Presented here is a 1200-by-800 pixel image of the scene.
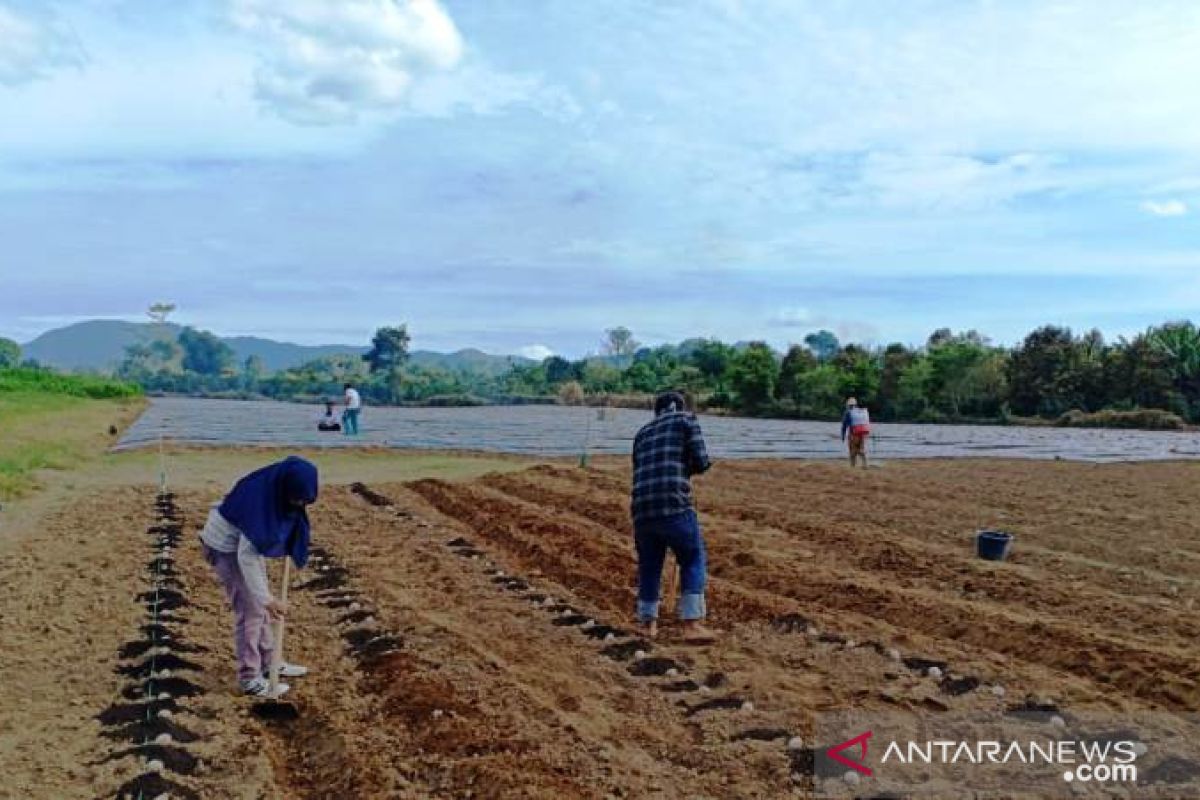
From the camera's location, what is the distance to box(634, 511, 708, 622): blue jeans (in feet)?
20.9

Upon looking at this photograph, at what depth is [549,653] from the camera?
20.4 ft

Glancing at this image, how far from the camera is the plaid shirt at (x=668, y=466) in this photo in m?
6.33

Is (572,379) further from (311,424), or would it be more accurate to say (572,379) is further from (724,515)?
(724,515)

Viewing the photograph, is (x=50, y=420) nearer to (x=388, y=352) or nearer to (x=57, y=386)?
(x=57, y=386)

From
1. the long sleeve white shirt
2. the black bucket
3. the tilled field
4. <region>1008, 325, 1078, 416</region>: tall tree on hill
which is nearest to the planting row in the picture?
the tilled field

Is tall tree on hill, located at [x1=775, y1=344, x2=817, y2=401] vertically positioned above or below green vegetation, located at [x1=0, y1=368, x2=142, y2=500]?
above

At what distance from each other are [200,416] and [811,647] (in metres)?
38.9

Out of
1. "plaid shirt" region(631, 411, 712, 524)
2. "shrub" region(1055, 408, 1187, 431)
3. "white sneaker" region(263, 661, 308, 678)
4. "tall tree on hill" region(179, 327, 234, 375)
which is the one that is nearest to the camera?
"white sneaker" region(263, 661, 308, 678)

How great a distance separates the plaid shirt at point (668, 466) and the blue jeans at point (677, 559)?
0.08 metres

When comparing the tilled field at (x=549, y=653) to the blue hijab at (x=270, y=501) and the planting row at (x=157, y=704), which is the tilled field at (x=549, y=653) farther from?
the blue hijab at (x=270, y=501)

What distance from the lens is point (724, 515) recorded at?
39.9ft

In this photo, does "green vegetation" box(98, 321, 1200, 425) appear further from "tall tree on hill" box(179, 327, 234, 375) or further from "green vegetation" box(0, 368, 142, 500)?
"tall tree on hill" box(179, 327, 234, 375)

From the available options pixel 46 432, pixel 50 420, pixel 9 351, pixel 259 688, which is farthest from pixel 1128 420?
pixel 9 351

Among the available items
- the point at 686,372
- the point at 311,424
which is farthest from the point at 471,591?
the point at 686,372
